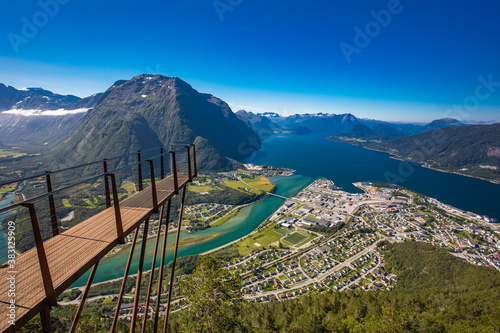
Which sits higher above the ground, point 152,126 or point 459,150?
point 152,126

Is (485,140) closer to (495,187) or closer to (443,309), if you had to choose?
(495,187)

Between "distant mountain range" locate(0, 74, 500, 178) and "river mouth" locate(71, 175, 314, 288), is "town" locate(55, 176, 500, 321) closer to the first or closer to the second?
"river mouth" locate(71, 175, 314, 288)

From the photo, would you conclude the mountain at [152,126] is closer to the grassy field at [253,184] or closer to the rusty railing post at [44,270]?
the grassy field at [253,184]

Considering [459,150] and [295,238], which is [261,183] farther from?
[459,150]

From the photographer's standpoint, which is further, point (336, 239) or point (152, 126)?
point (152, 126)

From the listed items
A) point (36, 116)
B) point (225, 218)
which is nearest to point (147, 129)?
point (225, 218)

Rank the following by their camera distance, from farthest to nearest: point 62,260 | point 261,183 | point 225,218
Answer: point 261,183 → point 225,218 → point 62,260

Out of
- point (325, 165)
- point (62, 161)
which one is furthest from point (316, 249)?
point (62, 161)

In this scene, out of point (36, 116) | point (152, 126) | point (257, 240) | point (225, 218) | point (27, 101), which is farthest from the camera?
point (27, 101)
